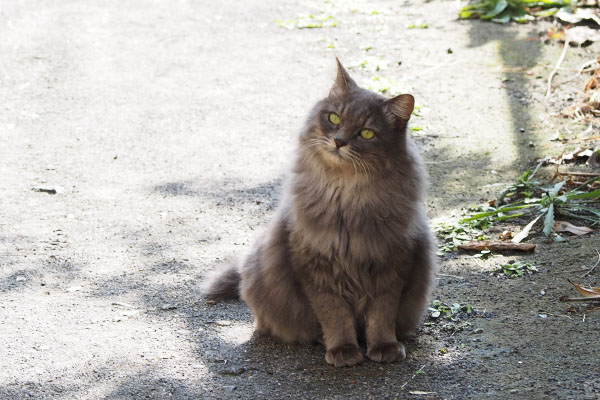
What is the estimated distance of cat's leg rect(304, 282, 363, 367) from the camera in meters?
3.50

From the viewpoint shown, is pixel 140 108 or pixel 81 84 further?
pixel 81 84

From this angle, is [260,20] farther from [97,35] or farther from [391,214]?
[391,214]

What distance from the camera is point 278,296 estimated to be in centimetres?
364

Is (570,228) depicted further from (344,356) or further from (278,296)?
(278,296)

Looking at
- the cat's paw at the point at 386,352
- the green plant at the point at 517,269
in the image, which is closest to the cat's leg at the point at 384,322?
the cat's paw at the point at 386,352

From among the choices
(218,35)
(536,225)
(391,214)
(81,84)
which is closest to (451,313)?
(391,214)

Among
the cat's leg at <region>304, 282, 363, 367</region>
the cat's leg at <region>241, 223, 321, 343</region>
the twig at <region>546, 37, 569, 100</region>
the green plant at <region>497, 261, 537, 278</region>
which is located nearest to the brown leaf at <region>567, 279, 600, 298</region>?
the green plant at <region>497, 261, 537, 278</region>

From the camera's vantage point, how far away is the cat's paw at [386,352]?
352 cm

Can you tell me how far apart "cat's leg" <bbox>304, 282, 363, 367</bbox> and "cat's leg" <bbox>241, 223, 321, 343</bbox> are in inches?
4.1

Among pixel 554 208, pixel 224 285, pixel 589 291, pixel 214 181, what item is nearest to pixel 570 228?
pixel 554 208

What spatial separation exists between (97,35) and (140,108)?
7.31ft

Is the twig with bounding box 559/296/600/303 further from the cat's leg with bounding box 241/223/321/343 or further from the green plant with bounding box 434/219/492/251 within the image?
the cat's leg with bounding box 241/223/321/343

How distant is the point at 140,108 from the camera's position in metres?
7.51

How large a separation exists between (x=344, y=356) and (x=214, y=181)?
9.52 feet
